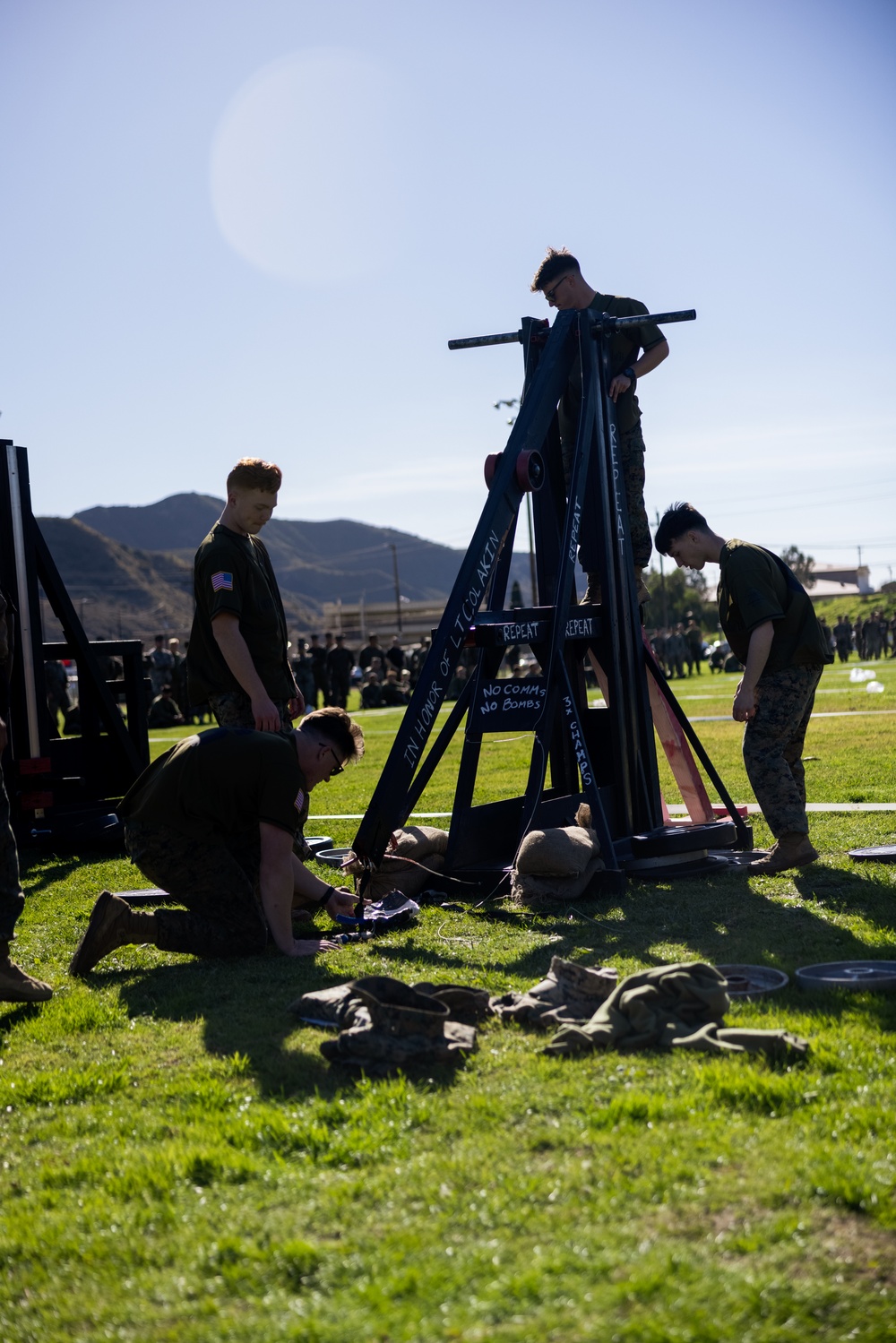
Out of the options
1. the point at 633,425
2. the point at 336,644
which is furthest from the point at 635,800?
the point at 336,644

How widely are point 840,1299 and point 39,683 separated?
7.95 metres

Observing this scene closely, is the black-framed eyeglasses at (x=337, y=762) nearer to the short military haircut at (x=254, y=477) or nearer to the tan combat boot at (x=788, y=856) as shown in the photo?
the short military haircut at (x=254, y=477)

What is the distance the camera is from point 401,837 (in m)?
6.62

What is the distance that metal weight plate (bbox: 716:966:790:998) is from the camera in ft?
13.9

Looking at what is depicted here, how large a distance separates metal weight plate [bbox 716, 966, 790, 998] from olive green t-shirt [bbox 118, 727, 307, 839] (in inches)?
74.4

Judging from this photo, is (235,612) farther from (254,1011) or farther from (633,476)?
(633,476)

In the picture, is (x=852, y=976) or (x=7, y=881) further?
(x=7, y=881)

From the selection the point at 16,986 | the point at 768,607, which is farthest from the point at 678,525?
the point at 16,986

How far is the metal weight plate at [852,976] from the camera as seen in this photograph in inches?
164

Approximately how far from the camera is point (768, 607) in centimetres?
629

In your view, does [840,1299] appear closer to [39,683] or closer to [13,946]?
[13,946]

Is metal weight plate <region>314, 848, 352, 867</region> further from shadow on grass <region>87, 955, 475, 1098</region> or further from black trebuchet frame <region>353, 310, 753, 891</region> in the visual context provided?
shadow on grass <region>87, 955, 475, 1098</region>

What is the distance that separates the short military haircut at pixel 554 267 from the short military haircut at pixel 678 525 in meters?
1.62

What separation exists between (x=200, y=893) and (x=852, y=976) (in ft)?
8.98
